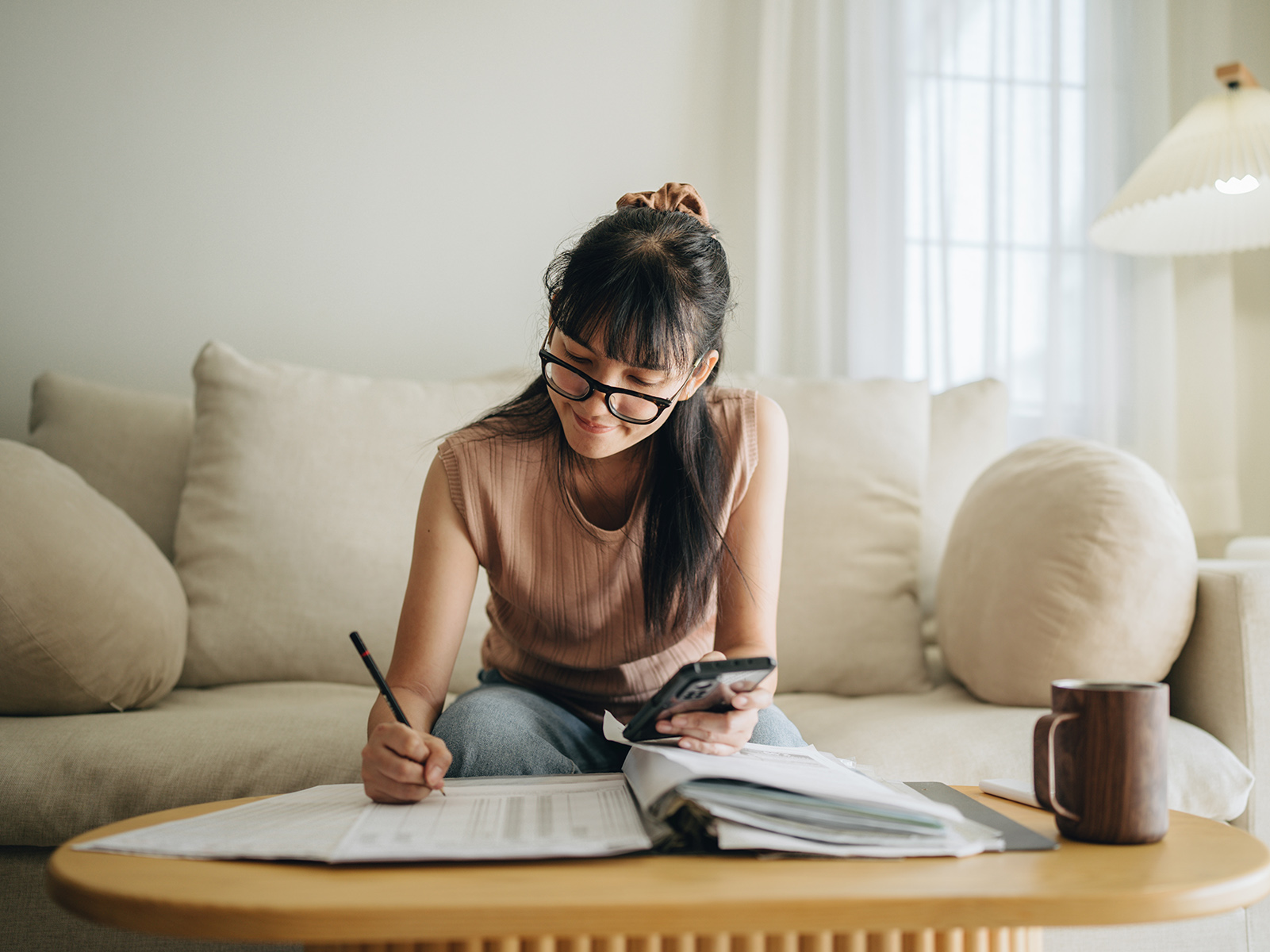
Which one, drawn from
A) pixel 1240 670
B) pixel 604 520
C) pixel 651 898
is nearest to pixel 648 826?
pixel 651 898

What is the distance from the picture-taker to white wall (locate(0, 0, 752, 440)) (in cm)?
190

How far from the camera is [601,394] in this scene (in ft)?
2.94

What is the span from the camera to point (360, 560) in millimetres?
Answer: 1515

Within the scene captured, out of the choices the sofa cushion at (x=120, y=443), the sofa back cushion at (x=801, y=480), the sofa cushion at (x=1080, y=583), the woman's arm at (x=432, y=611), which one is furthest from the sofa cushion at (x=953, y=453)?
the sofa cushion at (x=120, y=443)

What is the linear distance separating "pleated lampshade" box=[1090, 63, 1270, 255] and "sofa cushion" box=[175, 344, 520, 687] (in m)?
1.43

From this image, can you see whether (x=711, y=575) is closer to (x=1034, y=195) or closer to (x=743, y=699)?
(x=743, y=699)

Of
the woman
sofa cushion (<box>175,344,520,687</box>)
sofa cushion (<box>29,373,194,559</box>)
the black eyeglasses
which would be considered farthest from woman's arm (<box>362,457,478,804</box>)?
sofa cushion (<box>29,373,194,559</box>)

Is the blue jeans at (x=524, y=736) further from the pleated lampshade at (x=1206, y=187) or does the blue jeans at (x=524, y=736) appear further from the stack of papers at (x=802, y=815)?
the pleated lampshade at (x=1206, y=187)

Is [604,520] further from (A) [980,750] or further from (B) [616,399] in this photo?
(A) [980,750]

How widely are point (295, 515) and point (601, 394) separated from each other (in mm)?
847

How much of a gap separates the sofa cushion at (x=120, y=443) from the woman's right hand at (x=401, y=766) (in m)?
1.14

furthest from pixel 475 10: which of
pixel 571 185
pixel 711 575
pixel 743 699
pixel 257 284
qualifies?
pixel 743 699

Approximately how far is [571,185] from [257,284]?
74cm

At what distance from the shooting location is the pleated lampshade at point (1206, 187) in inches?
67.5
